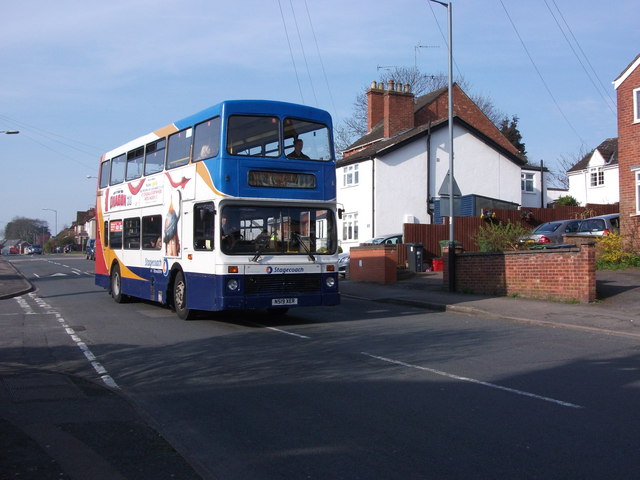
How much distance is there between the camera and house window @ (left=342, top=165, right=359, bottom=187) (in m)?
37.0

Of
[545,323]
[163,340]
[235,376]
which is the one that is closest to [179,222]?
[163,340]

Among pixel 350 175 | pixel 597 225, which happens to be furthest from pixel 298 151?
pixel 350 175

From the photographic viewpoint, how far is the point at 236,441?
18.4 ft

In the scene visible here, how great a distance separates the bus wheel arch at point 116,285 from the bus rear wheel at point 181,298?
14.3 ft

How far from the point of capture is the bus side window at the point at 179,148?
1367cm

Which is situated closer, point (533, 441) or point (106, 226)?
point (533, 441)

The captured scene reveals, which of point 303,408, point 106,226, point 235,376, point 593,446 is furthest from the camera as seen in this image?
point 106,226

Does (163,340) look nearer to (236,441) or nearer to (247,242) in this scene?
(247,242)

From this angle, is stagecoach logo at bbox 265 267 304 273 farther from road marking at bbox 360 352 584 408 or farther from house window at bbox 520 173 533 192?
house window at bbox 520 173 533 192

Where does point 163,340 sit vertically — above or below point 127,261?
below

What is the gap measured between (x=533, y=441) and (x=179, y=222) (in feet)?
32.5

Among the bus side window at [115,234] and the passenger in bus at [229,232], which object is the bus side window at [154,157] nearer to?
the bus side window at [115,234]

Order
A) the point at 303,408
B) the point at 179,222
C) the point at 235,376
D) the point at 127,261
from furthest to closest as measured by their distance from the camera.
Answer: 1. the point at 127,261
2. the point at 179,222
3. the point at 235,376
4. the point at 303,408

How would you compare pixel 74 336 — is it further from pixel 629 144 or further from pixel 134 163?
pixel 629 144
